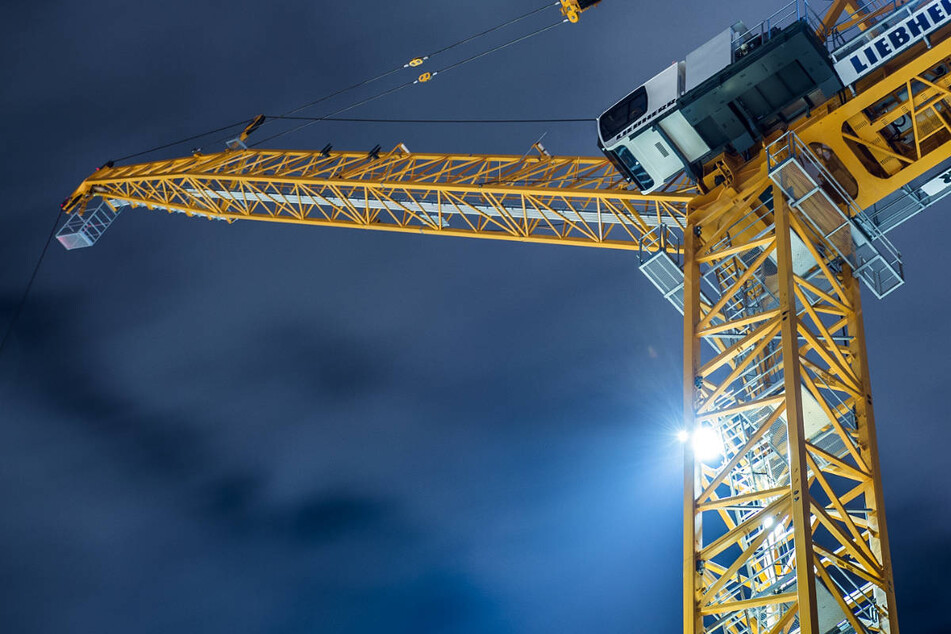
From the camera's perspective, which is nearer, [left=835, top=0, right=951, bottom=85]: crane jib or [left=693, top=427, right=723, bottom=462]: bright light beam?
[left=693, top=427, right=723, bottom=462]: bright light beam

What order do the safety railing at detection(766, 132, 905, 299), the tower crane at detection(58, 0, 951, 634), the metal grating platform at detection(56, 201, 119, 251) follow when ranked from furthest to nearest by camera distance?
the metal grating platform at detection(56, 201, 119, 251) < the safety railing at detection(766, 132, 905, 299) < the tower crane at detection(58, 0, 951, 634)

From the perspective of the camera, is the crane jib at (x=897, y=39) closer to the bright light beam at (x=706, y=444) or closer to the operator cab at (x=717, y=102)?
the operator cab at (x=717, y=102)

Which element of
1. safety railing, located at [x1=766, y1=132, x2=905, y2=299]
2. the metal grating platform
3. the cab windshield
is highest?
the metal grating platform

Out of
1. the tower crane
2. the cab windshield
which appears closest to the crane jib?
the tower crane

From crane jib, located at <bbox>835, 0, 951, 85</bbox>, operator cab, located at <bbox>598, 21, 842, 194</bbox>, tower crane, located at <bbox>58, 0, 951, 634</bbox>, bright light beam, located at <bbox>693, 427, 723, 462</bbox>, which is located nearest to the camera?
tower crane, located at <bbox>58, 0, 951, 634</bbox>

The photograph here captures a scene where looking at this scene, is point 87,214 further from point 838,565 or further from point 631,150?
point 838,565

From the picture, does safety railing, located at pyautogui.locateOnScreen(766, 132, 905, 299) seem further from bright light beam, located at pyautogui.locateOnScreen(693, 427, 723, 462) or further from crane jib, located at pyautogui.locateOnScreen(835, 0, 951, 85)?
bright light beam, located at pyautogui.locateOnScreen(693, 427, 723, 462)

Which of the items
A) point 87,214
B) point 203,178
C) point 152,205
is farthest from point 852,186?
point 87,214

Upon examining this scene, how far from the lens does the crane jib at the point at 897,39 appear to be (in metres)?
18.7

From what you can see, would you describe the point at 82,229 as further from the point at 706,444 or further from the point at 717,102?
the point at 706,444

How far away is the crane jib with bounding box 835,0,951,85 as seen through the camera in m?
18.7

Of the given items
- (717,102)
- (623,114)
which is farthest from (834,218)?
(623,114)

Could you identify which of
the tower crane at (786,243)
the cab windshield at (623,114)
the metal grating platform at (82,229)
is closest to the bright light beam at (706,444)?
the tower crane at (786,243)

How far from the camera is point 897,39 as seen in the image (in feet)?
62.2
